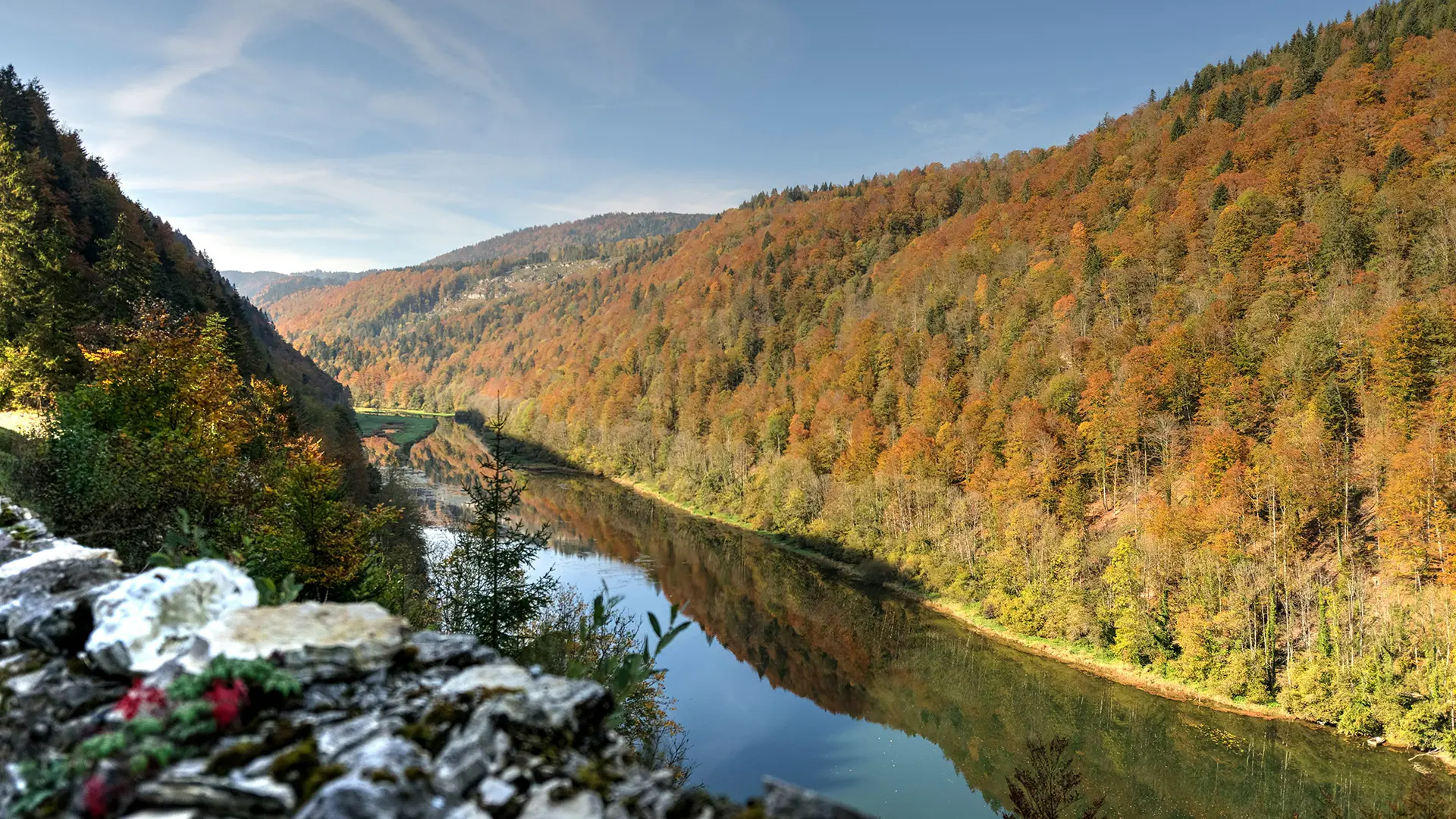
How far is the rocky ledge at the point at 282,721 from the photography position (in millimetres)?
3047

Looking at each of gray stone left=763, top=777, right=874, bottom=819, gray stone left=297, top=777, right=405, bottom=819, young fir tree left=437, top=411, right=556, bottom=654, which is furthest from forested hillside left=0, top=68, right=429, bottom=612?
gray stone left=763, top=777, right=874, bottom=819

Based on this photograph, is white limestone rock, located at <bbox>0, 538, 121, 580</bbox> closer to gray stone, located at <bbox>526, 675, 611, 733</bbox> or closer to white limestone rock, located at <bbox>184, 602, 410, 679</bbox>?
white limestone rock, located at <bbox>184, 602, 410, 679</bbox>

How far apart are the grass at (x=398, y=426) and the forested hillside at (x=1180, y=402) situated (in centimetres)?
3513

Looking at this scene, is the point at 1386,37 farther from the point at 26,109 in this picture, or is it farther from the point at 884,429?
the point at 26,109

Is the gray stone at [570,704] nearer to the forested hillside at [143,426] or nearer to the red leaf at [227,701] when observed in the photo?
the red leaf at [227,701]

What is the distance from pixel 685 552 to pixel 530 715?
64.7m

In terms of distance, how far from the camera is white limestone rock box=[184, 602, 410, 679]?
4051 millimetres

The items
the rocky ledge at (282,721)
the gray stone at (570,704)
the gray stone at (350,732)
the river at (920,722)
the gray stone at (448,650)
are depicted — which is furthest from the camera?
the river at (920,722)

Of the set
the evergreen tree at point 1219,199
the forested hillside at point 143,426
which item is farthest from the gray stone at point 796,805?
the evergreen tree at point 1219,199

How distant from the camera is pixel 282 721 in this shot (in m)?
3.69

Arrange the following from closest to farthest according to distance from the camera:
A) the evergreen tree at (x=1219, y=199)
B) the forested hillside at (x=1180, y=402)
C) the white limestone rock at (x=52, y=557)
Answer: the white limestone rock at (x=52, y=557) < the forested hillside at (x=1180, y=402) < the evergreen tree at (x=1219, y=199)

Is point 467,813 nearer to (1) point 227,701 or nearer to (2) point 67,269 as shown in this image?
(1) point 227,701

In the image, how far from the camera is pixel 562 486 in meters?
99.8

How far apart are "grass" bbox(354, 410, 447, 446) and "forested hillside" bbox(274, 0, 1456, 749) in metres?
35.1
